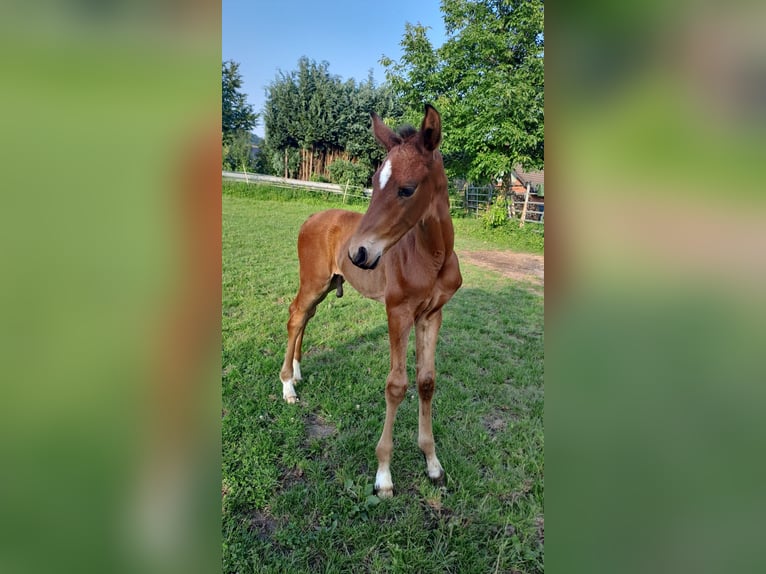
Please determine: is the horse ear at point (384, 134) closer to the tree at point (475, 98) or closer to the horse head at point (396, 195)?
the horse head at point (396, 195)

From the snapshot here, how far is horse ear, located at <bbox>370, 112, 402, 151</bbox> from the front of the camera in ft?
6.24

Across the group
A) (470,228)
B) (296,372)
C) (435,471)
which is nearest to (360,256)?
(435,471)

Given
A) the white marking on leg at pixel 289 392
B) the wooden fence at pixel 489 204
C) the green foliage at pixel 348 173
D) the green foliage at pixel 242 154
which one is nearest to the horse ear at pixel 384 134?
the white marking on leg at pixel 289 392

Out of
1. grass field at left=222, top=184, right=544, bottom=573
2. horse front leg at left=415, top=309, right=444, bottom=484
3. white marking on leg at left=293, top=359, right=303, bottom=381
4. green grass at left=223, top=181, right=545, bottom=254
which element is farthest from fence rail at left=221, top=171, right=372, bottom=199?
horse front leg at left=415, top=309, right=444, bottom=484

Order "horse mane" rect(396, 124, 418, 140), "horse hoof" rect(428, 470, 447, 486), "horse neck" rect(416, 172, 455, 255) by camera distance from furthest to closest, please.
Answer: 1. "horse hoof" rect(428, 470, 447, 486)
2. "horse neck" rect(416, 172, 455, 255)
3. "horse mane" rect(396, 124, 418, 140)

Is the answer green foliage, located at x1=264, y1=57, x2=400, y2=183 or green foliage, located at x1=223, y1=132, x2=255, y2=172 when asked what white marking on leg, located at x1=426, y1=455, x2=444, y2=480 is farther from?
green foliage, located at x1=223, y1=132, x2=255, y2=172

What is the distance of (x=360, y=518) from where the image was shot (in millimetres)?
2002

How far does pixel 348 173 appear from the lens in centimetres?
820

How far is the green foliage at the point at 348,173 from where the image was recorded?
7.21 meters

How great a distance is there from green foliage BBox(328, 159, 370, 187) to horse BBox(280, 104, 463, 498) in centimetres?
373
